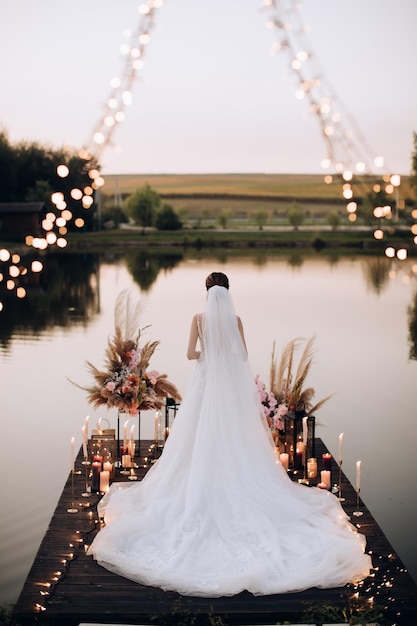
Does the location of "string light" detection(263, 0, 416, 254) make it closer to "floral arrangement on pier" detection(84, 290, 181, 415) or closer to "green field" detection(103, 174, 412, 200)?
"floral arrangement on pier" detection(84, 290, 181, 415)

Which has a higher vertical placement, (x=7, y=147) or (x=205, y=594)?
(x=7, y=147)

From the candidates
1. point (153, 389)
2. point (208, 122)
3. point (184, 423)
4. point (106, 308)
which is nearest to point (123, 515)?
point (184, 423)

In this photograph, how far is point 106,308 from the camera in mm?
24391

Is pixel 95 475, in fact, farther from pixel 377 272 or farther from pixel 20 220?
pixel 20 220

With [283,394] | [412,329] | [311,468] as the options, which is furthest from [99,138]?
[412,329]

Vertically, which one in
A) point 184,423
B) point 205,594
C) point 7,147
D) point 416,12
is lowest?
point 205,594

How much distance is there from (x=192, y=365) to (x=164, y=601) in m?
9.83

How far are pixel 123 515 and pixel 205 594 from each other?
1.17 m

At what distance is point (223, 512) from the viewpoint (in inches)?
256

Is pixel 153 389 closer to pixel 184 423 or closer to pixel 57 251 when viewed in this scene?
pixel 184 423

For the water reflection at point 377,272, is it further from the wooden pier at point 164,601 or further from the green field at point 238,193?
the green field at point 238,193

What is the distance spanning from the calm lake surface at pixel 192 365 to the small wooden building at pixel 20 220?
1683 centimetres

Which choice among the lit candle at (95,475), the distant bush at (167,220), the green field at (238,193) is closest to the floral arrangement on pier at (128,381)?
the lit candle at (95,475)

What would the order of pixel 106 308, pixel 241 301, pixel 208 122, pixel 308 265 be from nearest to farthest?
pixel 106 308
pixel 241 301
pixel 308 265
pixel 208 122
